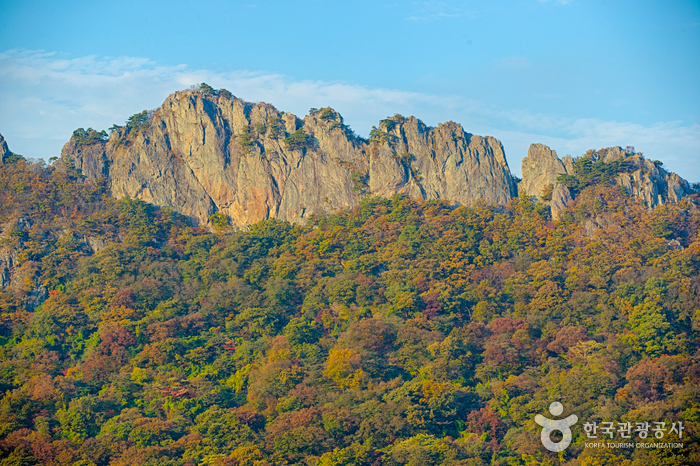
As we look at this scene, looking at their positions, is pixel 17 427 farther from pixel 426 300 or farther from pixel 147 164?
pixel 147 164

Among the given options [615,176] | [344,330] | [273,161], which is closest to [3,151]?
[273,161]

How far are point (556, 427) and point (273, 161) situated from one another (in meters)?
32.6

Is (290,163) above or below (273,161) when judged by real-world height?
below

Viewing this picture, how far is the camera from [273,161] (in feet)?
197

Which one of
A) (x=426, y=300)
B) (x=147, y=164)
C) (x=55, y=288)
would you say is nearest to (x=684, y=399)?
(x=426, y=300)

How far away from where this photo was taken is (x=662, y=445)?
3009 cm

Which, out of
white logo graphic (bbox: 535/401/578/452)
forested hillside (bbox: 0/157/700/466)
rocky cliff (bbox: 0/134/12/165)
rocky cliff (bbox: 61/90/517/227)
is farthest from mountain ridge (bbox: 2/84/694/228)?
white logo graphic (bbox: 535/401/578/452)

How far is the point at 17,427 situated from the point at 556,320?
27568 mm

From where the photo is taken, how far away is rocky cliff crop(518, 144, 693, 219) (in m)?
56.1

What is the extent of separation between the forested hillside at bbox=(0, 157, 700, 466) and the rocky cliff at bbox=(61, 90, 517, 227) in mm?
1719

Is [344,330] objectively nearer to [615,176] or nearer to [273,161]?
[273,161]

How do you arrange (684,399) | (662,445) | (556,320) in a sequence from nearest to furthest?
1. (662,445)
2. (684,399)
3. (556,320)

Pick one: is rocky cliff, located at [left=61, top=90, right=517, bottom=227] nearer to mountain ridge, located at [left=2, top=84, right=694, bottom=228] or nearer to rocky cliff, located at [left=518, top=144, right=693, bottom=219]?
mountain ridge, located at [left=2, top=84, right=694, bottom=228]

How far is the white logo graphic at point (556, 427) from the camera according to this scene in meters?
32.9
